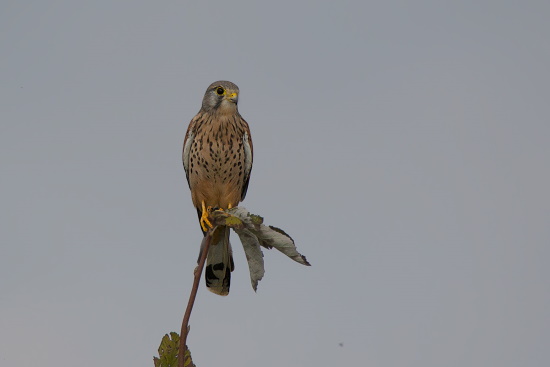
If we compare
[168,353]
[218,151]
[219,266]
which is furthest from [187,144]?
[168,353]

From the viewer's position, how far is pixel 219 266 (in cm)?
543

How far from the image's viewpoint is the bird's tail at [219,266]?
5.40 meters

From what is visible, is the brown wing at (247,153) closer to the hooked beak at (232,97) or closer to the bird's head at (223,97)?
the bird's head at (223,97)

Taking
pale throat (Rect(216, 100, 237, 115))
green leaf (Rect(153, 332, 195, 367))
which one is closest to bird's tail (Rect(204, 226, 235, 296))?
pale throat (Rect(216, 100, 237, 115))

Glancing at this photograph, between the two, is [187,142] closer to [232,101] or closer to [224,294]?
[232,101]

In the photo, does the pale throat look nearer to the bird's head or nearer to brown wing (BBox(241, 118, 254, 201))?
the bird's head

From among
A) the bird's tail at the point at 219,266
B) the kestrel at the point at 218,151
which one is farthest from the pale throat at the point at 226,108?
the bird's tail at the point at 219,266

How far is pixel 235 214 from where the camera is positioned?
3543 millimetres

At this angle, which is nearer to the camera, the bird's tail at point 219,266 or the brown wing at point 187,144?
the bird's tail at point 219,266

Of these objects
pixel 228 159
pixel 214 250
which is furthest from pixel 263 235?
pixel 228 159

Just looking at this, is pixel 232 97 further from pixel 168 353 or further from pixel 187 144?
pixel 168 353

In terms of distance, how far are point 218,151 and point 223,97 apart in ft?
1.50

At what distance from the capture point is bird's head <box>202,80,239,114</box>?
20.6ft

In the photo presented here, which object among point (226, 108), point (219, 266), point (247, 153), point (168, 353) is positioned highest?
point (226, 108)
